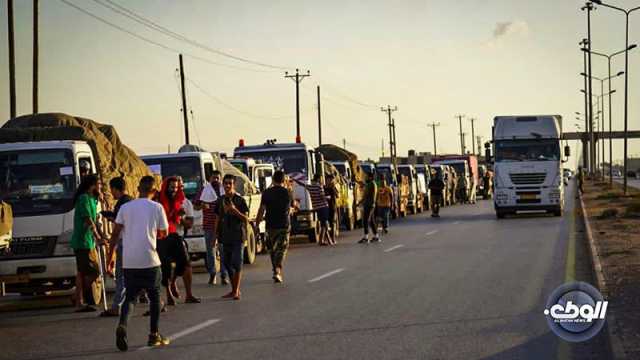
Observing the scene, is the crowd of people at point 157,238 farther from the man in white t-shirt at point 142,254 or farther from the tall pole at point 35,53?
the tall pole at point 35,53

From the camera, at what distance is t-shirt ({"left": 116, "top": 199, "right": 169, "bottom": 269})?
33.8 ft

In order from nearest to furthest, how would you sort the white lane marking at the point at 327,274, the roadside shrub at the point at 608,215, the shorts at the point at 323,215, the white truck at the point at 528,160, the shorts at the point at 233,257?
the shorts at the point at 233,257
the white lane marking at the point at 327,274
the shorts at the point at 323,215
the roadside shrub at the point at 608,215
the white truck at the point at 528,160

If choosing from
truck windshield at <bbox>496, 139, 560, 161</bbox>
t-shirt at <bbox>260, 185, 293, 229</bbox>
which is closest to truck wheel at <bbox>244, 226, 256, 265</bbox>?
t-shirt at <bbox>260, 185, 293, 229</bbox>

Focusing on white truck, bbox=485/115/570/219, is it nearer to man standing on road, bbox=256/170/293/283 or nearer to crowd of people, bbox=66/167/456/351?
crowd of people, bbox=66/167/456/351

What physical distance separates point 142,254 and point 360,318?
2.82 meters

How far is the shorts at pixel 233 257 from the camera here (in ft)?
48.3

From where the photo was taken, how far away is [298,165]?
28.3 metres

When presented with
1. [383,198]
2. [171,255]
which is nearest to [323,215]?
[383,198]

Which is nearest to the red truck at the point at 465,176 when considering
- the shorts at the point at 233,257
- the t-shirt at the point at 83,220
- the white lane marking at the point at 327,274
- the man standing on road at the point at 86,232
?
the white lane marking at the point at 327,274

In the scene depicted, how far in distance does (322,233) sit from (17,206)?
13390mm

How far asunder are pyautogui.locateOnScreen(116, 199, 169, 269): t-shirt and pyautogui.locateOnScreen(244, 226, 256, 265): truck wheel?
10.9 metres

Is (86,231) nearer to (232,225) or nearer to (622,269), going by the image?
(232,225)

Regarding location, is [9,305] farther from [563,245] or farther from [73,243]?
[563,245]

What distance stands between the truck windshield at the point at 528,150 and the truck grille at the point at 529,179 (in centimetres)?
58
